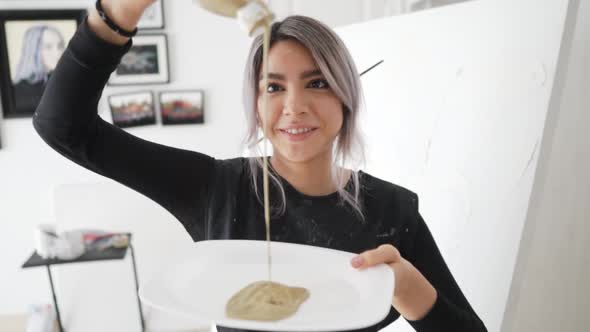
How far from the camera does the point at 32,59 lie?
2316 mm

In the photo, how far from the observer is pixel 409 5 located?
5.37 ft

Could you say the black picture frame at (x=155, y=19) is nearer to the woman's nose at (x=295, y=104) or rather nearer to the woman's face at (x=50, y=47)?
the woman's face at (x=50, y=47)

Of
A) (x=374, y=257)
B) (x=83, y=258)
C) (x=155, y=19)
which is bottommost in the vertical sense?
(x=83, y=258)

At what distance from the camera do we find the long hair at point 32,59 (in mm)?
2291

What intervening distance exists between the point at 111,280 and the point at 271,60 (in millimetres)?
2199

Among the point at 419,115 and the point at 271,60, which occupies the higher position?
the point at 271,60

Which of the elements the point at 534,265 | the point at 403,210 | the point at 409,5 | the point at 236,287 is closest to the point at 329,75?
the point at 403,210

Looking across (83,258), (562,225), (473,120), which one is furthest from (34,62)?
(562,225)

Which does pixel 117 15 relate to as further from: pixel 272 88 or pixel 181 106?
pixel 181 106

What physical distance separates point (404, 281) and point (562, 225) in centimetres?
43

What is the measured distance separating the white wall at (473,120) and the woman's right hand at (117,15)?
0.70 metres

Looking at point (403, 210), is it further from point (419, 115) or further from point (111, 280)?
point (111, 280)

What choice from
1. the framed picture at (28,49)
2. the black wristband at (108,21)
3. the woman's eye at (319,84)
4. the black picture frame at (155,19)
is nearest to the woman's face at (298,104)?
the woman's eye at (319,84)

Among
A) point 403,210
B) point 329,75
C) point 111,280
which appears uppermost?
point 329,75
